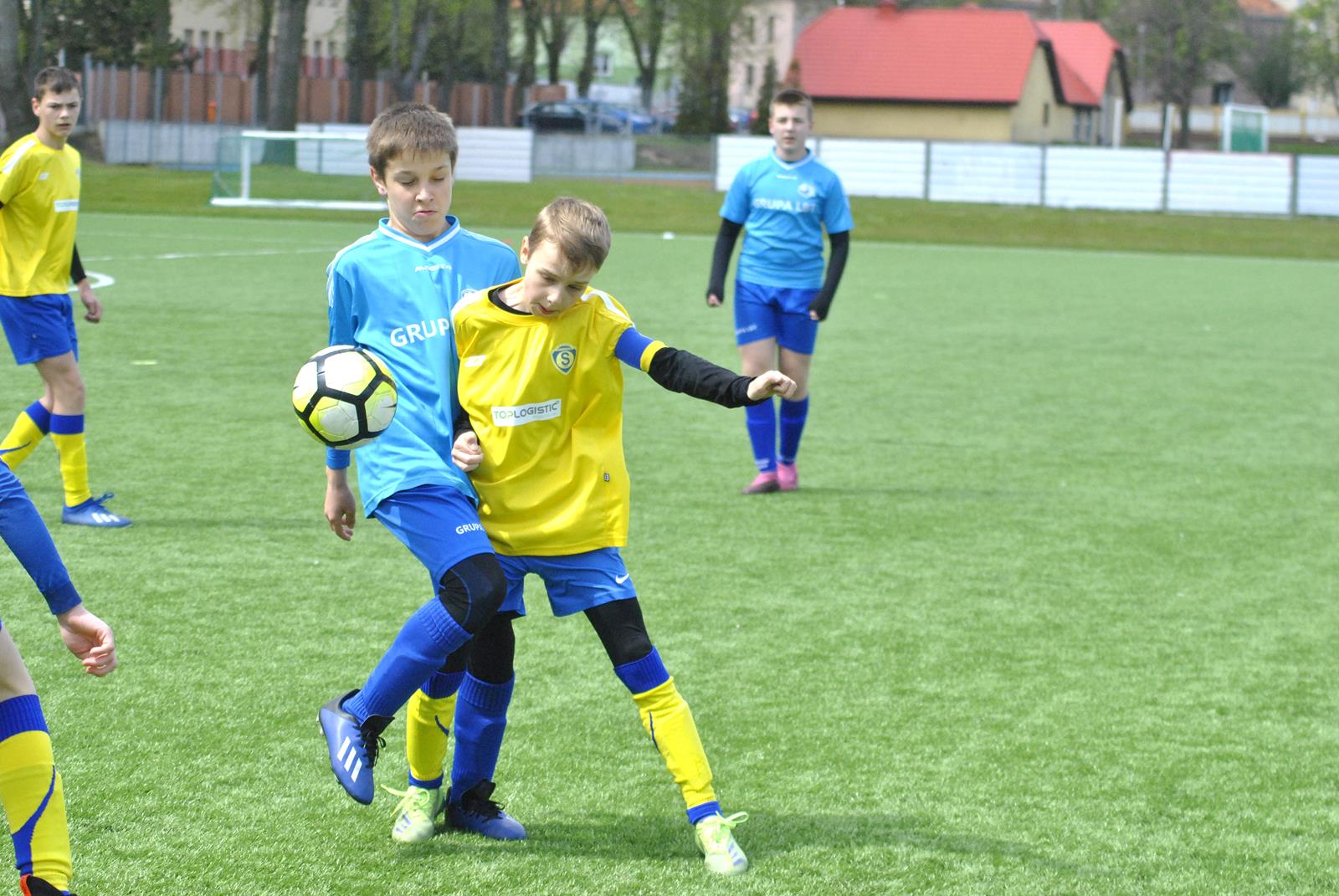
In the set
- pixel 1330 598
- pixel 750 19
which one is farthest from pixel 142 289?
pixel 750 19

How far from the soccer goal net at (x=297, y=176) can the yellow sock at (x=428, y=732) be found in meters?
27.9

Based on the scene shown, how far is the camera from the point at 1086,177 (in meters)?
34.8

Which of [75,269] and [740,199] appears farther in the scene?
[740,199]

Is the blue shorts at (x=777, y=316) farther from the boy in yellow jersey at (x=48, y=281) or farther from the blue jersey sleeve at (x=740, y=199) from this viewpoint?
the boy in yellow jersey at (x=48, y=281)

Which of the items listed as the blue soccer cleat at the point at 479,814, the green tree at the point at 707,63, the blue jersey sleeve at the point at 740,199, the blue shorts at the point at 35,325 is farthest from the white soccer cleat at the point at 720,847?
the green tree at the point at 707,63

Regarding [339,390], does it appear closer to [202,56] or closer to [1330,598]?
[1330,598]

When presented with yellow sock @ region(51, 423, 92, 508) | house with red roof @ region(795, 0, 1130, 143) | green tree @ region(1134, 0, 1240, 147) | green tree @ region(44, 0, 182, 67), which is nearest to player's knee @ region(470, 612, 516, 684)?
yellow sock @ region(51, 423, 92, 508)

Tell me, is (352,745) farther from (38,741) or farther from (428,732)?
(38,741)

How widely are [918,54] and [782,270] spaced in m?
52.5

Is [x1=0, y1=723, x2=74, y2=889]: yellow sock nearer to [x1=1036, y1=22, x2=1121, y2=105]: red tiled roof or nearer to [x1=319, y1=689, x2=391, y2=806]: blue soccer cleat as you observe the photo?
[x1=319, y1=689, x2=391, y2=806]: blue soccer cleat

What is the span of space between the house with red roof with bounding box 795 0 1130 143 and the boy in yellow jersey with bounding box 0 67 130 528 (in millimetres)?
51989

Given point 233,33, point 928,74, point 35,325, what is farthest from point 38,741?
point 928,74

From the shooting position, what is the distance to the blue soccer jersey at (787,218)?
28.1ft

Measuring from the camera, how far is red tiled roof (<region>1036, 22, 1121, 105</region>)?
67.6 meters
